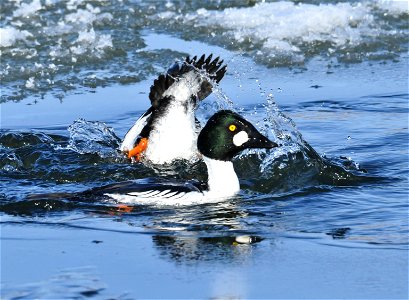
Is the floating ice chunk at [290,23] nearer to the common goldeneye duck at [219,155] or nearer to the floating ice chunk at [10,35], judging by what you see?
the floating ice chunk at [10,35]

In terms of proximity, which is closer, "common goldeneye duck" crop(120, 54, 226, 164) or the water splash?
"common goldeneye duck" crop(120, 54, 226, 164)

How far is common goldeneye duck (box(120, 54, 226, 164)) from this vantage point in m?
9.04

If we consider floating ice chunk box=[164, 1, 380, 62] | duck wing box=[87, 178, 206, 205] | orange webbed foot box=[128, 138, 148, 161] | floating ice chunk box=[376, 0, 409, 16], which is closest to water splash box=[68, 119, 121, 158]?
orange webbed foot box=[128, 138, 148, 161]

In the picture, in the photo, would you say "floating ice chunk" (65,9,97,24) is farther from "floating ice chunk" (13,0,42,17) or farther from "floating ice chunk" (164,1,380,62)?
"floating ice chunk" (164,1,380,62)

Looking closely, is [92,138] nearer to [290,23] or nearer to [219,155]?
[219,155]

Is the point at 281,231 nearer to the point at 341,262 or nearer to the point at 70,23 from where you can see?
the point at 341,262

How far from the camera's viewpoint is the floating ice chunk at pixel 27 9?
13219 millimetres

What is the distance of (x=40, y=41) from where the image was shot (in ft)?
40.5

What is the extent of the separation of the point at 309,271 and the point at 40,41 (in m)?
7.23

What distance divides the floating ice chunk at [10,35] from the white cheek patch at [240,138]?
4.95 meters

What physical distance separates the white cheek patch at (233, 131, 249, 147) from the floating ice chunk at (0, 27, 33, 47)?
16.3 ft

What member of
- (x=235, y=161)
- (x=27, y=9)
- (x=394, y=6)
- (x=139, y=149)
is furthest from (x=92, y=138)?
(x=394, y=6)

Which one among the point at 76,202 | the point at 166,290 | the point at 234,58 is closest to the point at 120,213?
the point at 76,202

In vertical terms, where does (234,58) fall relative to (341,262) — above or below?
above
